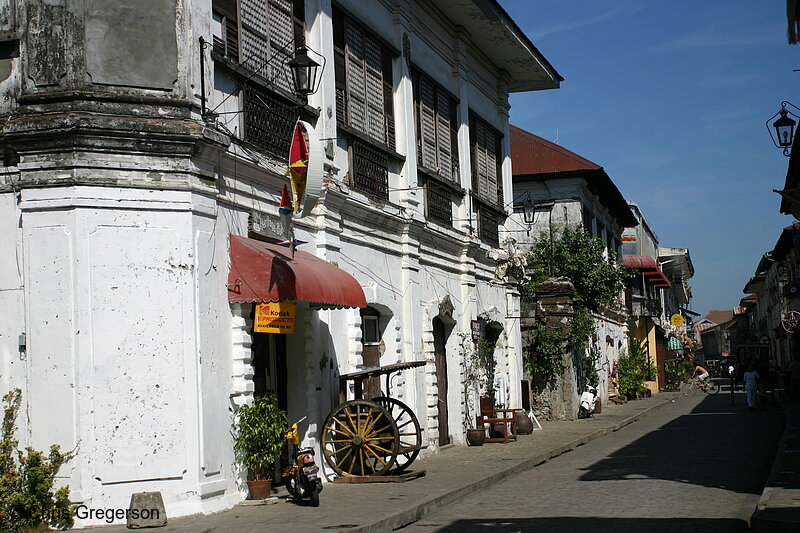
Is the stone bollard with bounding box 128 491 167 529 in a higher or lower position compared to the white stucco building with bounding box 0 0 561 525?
lower

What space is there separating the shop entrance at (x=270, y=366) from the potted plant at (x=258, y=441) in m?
0.69

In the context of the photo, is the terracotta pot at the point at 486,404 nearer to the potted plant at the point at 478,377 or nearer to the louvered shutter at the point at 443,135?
the potted plant at the point at 478,377

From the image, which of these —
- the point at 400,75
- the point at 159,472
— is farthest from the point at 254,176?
the point at 400,75

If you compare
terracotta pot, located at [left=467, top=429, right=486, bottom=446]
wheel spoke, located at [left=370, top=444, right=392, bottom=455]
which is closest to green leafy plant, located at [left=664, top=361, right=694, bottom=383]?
terracotta pot, located at [left=467, top=429, right=486, bottom=446]

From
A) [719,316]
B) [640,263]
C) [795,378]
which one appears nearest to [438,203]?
[795,378]

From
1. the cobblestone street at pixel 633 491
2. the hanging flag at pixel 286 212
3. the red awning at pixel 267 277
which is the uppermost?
the hanging flag at pixel 286 212

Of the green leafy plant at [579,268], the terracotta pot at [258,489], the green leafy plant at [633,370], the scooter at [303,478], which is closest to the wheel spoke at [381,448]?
the scooter at [303,478]

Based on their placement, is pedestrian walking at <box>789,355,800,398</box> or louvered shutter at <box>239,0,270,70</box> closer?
louvered shutter at <box>239,0,270,70</box>

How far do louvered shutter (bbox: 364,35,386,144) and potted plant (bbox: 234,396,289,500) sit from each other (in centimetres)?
609

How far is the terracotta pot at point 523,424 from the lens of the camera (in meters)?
21.7

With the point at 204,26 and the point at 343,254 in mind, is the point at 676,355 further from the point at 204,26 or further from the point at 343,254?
the point at 204,26

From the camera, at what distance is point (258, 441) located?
1063 centimetres

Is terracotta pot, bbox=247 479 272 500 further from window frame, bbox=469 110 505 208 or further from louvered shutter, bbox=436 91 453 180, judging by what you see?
window frame, bbox=469 110 505 208

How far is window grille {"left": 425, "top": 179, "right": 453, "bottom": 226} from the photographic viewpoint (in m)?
18.0
